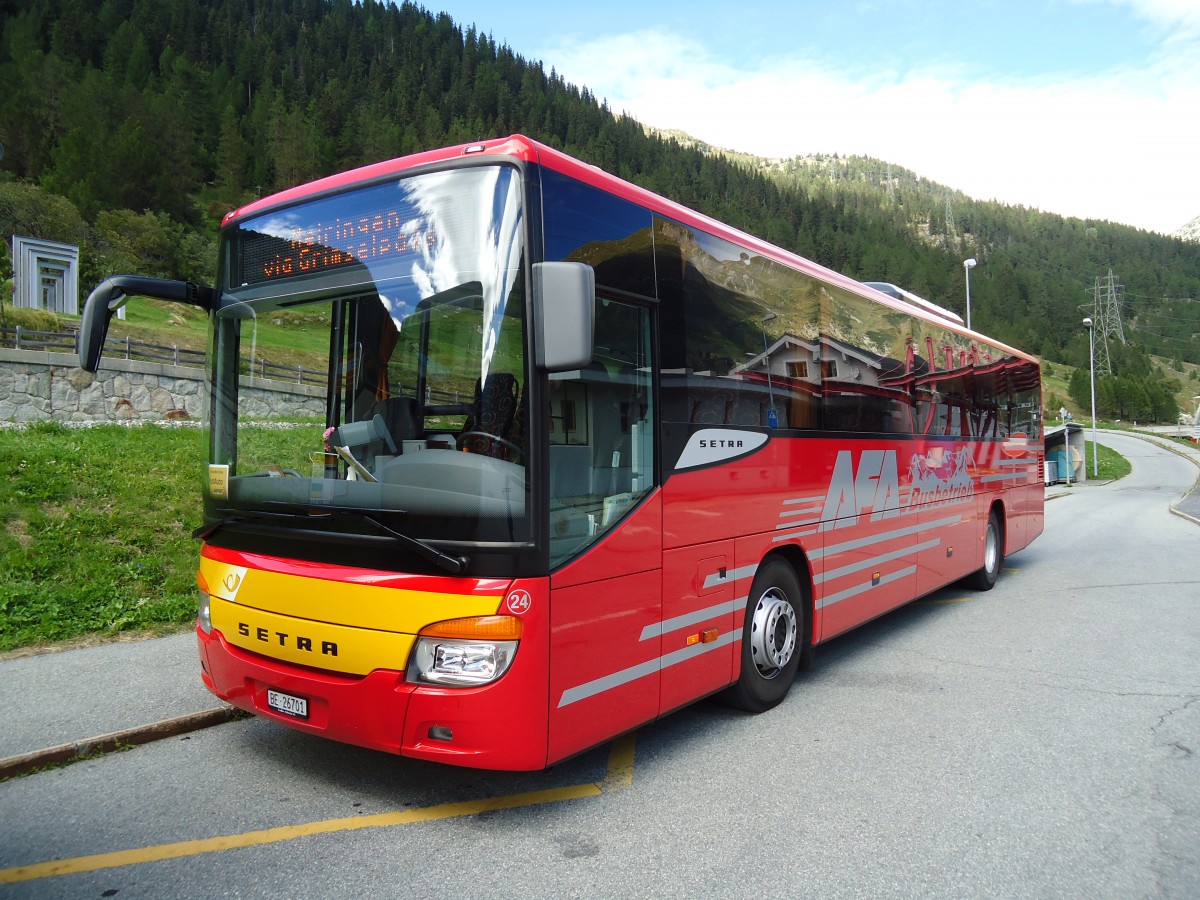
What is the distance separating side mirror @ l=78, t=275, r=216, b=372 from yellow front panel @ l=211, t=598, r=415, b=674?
1417 millimetres

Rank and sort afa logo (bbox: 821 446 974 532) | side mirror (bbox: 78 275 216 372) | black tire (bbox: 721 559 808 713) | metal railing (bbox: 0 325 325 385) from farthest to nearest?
metal railing (bbox: 0 325 325 385), afa logo (bbox: 821 446 974 532), black tire (bbox: 721 559 808 713), side mirror (bbox: 78 275 216 372)

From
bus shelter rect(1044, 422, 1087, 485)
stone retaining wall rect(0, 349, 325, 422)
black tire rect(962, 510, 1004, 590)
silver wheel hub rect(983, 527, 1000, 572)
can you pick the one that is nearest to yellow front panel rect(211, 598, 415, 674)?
black tire rect(962, 510, 1004, 590)

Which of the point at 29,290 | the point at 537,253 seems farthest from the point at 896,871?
the point at 29,290

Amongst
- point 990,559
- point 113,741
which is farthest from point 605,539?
point 990,559

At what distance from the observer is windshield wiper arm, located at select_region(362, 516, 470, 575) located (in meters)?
3.65

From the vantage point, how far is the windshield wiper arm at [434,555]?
3648 millimetres

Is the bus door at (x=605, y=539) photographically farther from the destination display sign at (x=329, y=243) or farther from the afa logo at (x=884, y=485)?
the afa logo at (x=884, y=485)

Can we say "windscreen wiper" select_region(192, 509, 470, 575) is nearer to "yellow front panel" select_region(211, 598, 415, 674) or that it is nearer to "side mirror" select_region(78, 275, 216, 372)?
"yellow front panel" select_region(211, 598, 415, 674)

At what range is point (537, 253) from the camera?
3850 mm

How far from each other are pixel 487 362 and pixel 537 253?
0.54 m

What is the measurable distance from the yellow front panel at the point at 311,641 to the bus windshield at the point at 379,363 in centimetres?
47

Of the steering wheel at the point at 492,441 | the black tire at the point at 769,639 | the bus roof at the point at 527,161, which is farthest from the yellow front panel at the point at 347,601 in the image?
the black tire at the point at 769,639

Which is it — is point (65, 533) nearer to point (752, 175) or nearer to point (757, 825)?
point (757, 825)

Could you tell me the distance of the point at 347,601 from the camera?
3.90 m
